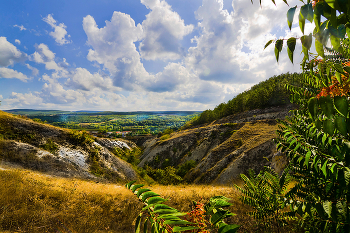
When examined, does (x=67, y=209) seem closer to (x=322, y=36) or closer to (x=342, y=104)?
(x=342, y=104)

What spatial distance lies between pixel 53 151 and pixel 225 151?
3027cm

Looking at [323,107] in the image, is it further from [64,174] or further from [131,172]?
[131,172]

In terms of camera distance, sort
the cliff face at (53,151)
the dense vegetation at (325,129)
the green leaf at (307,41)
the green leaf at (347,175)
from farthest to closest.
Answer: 1. the cliff face at (53,151)
2. the green leaf at (347,175)
3. the green leaf at (307,41)
4. the dense vegetation at (325,129)

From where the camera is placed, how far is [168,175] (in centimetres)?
3098

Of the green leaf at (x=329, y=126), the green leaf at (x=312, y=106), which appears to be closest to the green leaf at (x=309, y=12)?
the green leaf at (x=312, y=106)

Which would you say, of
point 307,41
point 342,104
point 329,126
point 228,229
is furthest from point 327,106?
point 228,229

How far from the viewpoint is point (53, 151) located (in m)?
17.5

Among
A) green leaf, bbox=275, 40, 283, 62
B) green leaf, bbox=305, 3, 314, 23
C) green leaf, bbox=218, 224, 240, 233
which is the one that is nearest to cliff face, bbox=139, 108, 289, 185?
green leaf, bbox=275, 40, 283, 62

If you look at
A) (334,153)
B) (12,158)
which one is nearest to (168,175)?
(12,158)

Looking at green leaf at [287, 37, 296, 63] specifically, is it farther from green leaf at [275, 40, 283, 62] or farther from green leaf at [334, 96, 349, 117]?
green leaf at [334, 96, 349, 117]

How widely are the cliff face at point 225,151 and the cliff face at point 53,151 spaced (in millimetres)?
15856

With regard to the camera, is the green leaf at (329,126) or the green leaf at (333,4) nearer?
the green leaf at (333,4)

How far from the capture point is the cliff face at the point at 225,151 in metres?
24.5

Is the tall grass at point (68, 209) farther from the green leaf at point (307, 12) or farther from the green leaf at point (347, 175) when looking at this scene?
the green leaf at point (307, 12)
